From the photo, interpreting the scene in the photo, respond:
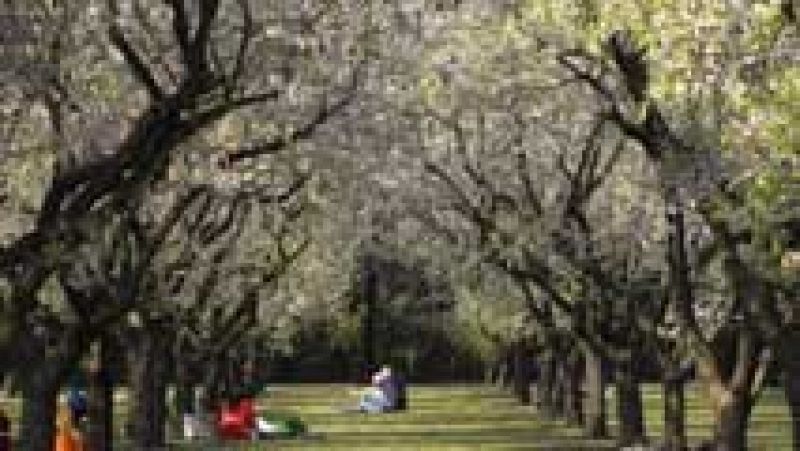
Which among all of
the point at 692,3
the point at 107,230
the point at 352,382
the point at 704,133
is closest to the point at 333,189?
the point at 107,230

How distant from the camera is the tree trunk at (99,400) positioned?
3744 cm

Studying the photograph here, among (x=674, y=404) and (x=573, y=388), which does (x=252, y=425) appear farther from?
(x=674, y=404)

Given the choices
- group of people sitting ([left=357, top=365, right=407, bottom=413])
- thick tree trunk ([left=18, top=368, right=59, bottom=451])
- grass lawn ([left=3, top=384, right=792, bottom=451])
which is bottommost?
grass lawn ([left=3, top=384, right=792, bottom=451])

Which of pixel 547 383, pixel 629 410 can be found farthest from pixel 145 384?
pixel 547 383

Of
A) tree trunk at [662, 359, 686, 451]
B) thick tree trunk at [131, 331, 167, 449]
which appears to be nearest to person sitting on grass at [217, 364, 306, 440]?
thick tree trunk at [131, 331, 167, 449]

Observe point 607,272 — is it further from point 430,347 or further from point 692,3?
point 430,347

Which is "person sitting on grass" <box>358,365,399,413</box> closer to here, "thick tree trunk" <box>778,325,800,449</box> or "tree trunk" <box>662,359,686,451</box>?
"tree trunk" <box>662,359,686,451</box>

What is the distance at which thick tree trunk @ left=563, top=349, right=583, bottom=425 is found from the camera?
210 feet

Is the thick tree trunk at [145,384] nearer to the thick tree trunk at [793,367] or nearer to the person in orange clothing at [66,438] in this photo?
the person in orange clothing at [66,438]

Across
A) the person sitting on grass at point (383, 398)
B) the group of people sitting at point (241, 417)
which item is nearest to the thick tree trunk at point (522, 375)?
the group of people sitting at point (241, 417)

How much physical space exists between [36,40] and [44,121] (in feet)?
28.1

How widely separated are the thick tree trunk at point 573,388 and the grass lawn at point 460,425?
0.66 meters

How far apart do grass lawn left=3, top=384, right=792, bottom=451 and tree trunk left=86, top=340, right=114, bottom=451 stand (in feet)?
39.2

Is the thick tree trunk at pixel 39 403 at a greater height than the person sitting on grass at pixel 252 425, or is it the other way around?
the thick tree trunk at pixel 39 403
